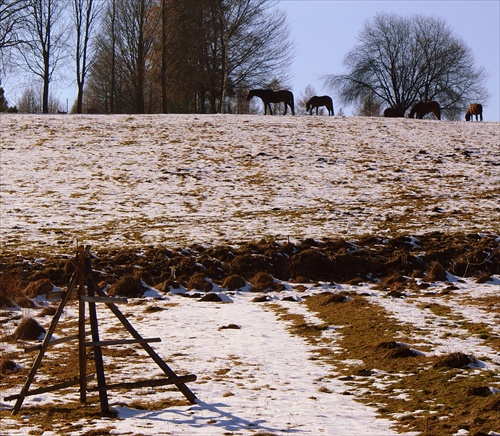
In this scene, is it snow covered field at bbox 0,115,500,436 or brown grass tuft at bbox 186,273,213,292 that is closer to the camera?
snow covered field at bbox 0,115,500,436

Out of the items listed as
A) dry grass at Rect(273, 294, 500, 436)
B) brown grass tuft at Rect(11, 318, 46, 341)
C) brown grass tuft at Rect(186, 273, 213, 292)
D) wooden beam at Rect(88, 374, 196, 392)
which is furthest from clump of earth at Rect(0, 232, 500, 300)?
wooden beam at Rect(88, 374, 196, 392)

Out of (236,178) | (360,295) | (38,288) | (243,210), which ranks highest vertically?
(236,178)

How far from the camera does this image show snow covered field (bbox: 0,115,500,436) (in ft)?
23.7

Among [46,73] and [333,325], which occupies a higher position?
[46,73]

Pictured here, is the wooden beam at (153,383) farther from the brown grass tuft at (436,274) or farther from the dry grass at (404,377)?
the brown grass tuft at (436,274)

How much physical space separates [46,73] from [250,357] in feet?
150

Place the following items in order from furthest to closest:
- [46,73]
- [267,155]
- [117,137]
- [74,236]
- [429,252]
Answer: [46,73] → [117,137] → [267,155] → [74,236] → [429,252]

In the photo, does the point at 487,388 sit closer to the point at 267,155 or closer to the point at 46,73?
the point at 267,155

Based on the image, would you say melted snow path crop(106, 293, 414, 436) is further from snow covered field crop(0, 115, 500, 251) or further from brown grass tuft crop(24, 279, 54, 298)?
snow covered field crop(0, 115, 500, 251)

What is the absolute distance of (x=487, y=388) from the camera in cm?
696

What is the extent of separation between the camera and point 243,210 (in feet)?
66.4

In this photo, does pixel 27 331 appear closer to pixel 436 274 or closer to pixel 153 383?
pixel 153 383

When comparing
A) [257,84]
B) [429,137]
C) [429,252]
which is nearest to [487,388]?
[429,252]

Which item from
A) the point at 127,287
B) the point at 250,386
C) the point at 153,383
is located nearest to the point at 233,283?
the point at 127,287
